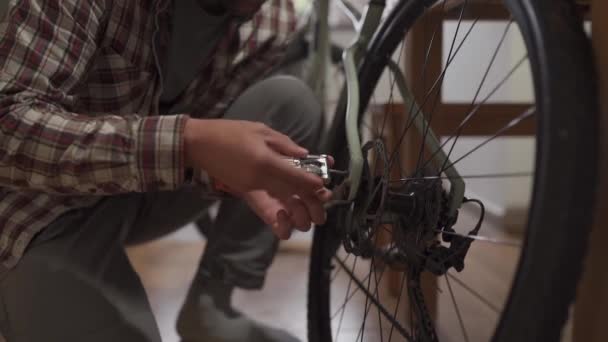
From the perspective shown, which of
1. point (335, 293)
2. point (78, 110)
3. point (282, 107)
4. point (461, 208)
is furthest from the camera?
point (335, 293)

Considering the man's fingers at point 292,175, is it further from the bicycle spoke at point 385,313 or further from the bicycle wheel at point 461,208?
the bicycle spoke at point 385,313

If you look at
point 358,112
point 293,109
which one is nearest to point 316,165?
point 358,112

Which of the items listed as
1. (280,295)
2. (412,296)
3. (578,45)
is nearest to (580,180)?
(578,45)

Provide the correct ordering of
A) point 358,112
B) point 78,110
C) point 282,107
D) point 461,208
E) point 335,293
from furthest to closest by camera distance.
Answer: point 335,293
point 282,107
point 358,112
point 78,110
point 461,208

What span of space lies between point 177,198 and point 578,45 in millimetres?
691

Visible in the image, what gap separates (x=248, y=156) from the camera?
507mm

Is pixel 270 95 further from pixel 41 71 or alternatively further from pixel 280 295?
pixel 280 295

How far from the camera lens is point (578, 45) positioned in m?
0.41

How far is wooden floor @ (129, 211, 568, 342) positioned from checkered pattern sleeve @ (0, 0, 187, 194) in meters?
0.33

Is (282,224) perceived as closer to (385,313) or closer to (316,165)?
(316,165)

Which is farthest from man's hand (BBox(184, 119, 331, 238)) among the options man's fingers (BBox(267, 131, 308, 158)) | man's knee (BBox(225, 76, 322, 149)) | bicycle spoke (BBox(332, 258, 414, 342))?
man's knee (BBox(225, 76, 322, 149))

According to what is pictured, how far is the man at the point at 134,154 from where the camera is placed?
1.80 feet

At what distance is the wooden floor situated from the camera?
3.18ft

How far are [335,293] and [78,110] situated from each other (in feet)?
2.47
